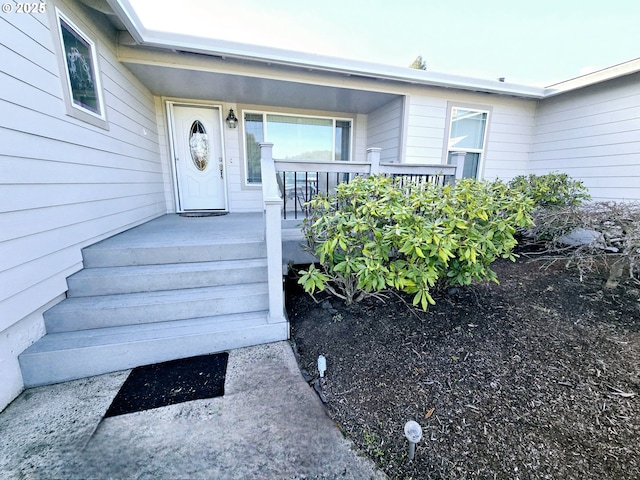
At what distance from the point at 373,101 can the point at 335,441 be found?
214 inches

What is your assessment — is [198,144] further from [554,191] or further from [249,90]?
[554,191]

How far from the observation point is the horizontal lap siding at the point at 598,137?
174 inches

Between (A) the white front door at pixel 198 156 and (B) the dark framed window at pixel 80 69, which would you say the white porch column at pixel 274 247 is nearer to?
(B) the dark framed window at pixel 80 69

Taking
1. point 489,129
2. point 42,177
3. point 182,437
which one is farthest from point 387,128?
point 182,437

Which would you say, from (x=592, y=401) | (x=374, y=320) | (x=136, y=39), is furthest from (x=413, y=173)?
(x=136, y=39)

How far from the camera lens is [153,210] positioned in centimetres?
463

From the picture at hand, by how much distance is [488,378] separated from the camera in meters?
1.95

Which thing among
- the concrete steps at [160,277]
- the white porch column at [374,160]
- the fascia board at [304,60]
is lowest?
the concrete steps at [160,277]

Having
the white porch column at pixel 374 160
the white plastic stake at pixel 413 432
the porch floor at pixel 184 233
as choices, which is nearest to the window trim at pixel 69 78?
the porch floor at pixel 184 233

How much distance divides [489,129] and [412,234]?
4.84 m

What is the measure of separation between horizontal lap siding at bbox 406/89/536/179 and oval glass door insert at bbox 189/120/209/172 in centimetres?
385

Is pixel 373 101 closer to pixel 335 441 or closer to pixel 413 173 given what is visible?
pixel 413 173

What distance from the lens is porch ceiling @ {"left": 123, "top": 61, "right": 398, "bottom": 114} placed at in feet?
13.2

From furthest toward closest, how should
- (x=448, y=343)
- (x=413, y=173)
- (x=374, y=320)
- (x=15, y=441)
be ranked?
(x=413, y=173)
(x=374, y=320)
(x=448, y=343)
(x=15, y=441)
